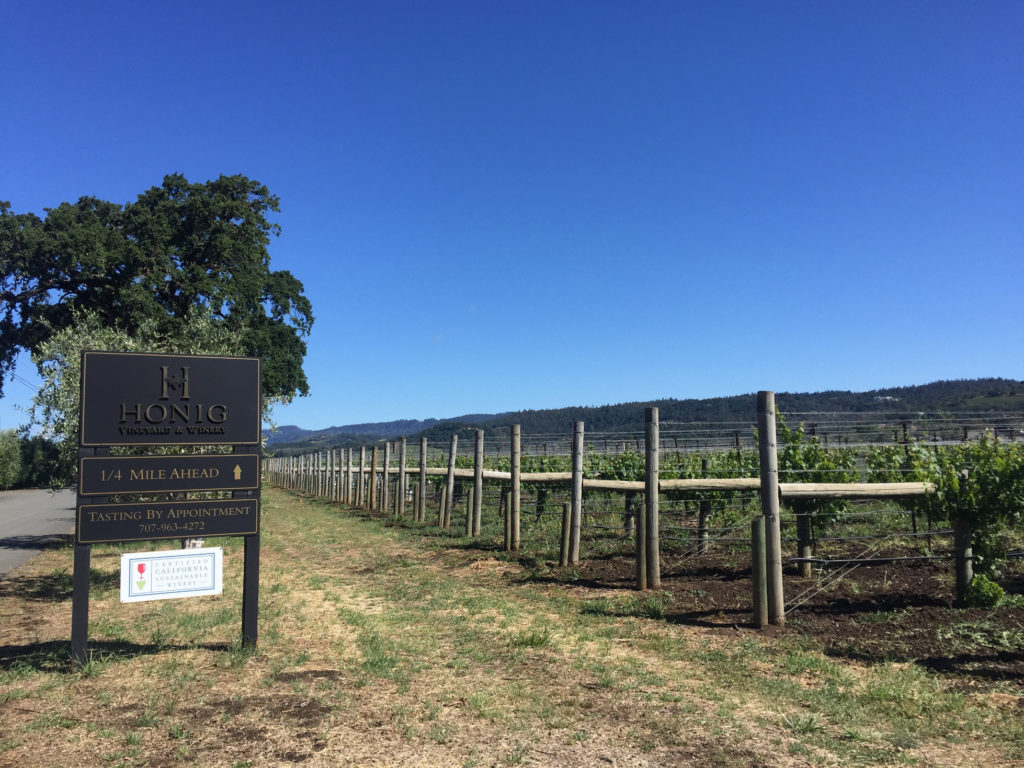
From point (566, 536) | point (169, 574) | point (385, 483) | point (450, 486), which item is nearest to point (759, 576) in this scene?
point (566, 536)

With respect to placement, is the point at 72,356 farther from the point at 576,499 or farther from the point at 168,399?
the point at 576,499

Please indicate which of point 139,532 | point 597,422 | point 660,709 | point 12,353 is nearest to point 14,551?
point 139,532

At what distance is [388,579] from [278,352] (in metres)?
22.6

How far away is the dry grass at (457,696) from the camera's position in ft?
13.2

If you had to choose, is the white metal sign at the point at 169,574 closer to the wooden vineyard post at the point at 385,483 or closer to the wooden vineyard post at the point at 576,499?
the wooden vineyard post at the point at 576,499

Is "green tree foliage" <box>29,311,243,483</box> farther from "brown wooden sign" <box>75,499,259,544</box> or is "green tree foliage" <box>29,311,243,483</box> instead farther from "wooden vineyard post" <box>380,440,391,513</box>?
"wooden vineyard post" <box>380,440,391,513</box>

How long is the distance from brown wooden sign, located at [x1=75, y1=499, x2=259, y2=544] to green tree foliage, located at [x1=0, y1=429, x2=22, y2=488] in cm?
4550

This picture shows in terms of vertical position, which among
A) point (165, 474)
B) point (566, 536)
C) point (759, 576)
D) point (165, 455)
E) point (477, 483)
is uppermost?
point (165, 455)

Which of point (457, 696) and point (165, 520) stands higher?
point (165, 520)

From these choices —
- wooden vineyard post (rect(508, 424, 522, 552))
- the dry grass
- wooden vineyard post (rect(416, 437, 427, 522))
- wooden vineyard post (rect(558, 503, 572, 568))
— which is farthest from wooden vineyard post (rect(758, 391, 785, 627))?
wooden vineyard post (rect(416, 437, 427, 522))

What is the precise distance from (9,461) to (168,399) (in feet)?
152

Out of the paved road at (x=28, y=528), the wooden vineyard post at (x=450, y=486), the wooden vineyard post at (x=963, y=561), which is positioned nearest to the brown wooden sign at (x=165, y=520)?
the paved road at (x=28, y=528)

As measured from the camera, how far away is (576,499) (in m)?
10.2

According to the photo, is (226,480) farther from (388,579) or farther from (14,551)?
(14,551)
